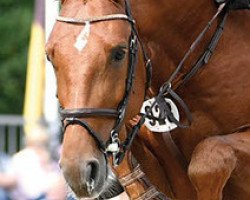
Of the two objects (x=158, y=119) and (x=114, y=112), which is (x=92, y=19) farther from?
(x=158, y=119)

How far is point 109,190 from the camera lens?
5.07m

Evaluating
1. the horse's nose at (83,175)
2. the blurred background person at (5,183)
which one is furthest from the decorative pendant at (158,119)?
the blurred background person at (5,183)

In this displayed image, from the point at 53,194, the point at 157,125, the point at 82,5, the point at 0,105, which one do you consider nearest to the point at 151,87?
the point at 157,125

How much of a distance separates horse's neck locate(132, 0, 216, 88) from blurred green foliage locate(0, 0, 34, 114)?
43.2 ft

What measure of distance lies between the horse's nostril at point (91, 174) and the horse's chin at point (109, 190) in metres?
0.08

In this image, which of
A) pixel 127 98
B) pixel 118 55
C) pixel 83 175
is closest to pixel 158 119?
pixel 127 98

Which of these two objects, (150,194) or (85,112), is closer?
(85,112)

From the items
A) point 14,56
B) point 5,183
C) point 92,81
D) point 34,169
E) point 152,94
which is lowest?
point 14,56

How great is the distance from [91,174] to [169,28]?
1.11m

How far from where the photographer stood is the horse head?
175 inches

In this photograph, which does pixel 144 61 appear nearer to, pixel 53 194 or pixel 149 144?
pixel 149 144

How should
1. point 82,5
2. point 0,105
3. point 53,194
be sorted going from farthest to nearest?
point 0,105
point 53,194
point 82,5

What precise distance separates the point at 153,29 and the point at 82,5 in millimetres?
555

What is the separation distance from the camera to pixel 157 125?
5.34 m
